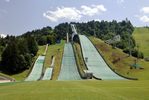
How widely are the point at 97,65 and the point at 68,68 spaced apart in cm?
1112

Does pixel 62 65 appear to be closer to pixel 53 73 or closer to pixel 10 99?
pixel 53 73

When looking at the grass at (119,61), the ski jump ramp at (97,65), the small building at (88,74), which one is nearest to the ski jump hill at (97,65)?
the ski jump ramp at (97,65)

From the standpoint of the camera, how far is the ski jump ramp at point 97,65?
38800mm

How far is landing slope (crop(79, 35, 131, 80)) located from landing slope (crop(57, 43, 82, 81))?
5.34 m

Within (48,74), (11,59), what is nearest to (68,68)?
(48,74)

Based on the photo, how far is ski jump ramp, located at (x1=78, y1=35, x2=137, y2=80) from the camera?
38.8 m

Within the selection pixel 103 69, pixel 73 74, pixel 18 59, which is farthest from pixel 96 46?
pixel 18 59

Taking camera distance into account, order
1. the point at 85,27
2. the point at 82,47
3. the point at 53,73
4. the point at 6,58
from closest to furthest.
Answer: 1. the point at 53,73
2. the point at 6,58
3. the point at 82,47
4. the point at 85,27

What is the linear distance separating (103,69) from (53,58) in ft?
65.3

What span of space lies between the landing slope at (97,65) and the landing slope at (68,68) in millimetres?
5337

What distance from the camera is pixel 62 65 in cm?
4731

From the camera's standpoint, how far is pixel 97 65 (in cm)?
4841

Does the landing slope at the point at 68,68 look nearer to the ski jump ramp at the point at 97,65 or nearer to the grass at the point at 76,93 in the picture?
the ski jump ramp at the point at 97,65

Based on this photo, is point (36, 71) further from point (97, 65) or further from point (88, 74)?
point (97, 65)
